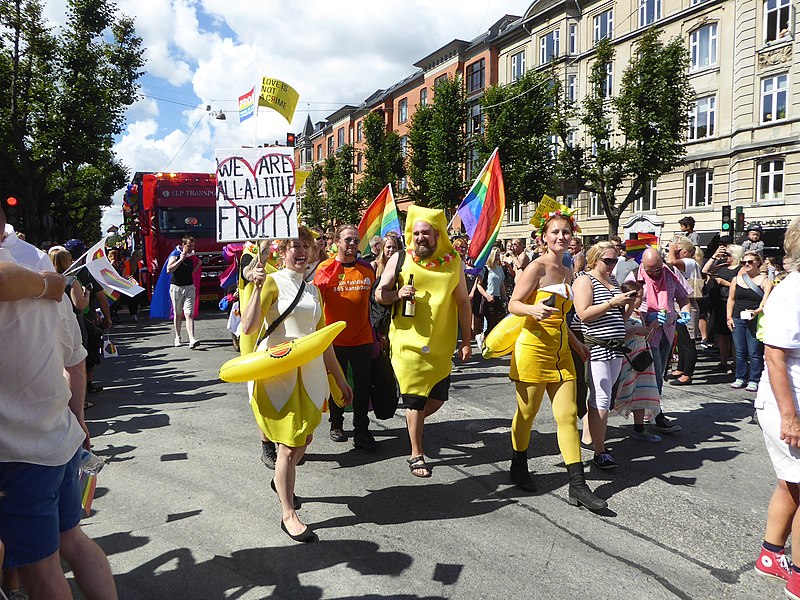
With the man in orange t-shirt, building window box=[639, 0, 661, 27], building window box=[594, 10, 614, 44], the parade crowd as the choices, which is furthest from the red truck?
building window box=[594, 10, 614, 44]

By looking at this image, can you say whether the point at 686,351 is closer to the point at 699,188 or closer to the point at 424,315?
the point at 424,315

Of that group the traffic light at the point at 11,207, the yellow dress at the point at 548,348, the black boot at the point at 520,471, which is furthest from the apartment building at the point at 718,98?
the black boot at the point at 520,471

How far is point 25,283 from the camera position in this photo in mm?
2031

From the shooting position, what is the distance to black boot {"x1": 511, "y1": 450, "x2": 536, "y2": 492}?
14.2 feet

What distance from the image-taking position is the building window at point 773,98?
79.7ft

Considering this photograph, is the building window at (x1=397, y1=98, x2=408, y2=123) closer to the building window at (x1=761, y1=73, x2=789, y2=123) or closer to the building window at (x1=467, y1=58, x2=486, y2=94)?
the building window at (x1=467, y1=58, x2=486, y2=94)

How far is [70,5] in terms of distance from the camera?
1958cm

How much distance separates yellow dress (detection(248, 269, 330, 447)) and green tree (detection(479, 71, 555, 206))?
23.0 m

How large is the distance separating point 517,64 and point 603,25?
715 cm

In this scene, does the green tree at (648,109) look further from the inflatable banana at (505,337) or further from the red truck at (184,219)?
the inflatable banana at (505,337)

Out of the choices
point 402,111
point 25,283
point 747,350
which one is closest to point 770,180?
point 747,350

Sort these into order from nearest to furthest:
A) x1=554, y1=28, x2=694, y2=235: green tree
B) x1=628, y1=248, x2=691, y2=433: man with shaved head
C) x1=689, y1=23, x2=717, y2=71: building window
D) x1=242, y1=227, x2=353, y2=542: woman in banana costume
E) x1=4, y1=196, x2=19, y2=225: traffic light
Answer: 1. x1=242, y1=227, x2=353, y2=542: woman in banana costume
2. x1=628, y1=248, x2=691, y2=433: man with shaved head
3. x1=4, y1=196, x2=19, y2=225: traffic light
4. x1=554, y1=28, x2=694, y2=235: green tree
5. x1=689, y1=23, x2=717, y2=71: building window

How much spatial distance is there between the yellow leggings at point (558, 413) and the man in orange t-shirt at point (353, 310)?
136 centimetres

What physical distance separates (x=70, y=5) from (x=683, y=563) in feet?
76.1
